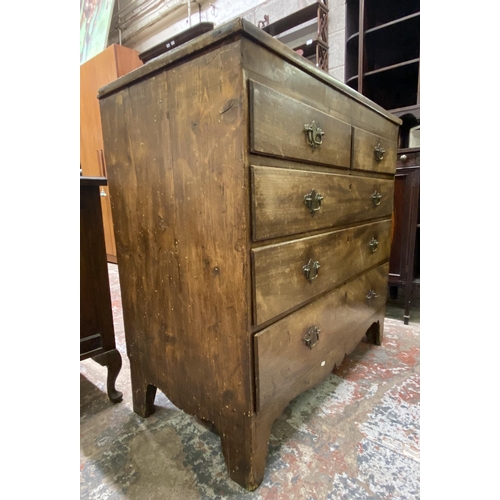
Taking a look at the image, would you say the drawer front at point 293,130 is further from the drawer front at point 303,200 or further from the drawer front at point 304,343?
the drawer front at point 304,343

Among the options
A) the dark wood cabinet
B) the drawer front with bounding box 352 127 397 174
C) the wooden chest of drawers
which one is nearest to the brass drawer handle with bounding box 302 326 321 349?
the wooden chest of drawers

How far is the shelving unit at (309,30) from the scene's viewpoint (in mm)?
2158

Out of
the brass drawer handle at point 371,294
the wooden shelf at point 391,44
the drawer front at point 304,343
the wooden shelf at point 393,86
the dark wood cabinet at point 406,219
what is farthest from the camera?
the wooden shelf at point 393,86

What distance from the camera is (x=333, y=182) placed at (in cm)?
94

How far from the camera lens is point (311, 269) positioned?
34.2 inches

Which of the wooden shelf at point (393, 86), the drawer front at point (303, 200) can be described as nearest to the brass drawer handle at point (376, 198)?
the drawer front at point (303, 200)

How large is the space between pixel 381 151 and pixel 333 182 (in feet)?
1.42

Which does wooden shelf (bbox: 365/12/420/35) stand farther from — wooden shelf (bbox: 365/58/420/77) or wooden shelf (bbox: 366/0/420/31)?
wooden shelf (bbox: 365/58/420/77)

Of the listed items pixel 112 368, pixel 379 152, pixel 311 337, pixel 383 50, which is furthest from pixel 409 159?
pixel 112 368

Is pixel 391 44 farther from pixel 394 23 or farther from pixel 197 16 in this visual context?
pixel 197 16

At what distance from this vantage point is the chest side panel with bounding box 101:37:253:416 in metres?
0.65

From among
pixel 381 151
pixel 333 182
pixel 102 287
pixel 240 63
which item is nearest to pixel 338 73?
pixel 381 151

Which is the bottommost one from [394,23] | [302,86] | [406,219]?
[406,219]

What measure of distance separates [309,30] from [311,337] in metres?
2.48
